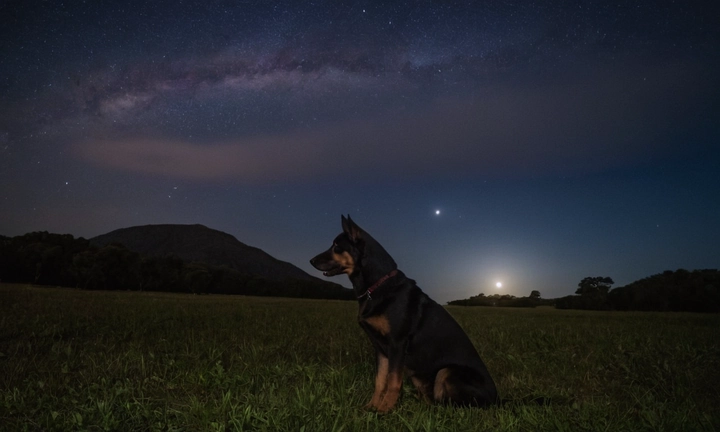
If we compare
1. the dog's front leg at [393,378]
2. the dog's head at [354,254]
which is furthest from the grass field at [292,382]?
the dog's head at [354,254]

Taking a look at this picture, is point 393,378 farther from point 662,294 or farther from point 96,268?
point 96,268

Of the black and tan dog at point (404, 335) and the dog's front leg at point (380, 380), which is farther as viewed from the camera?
the dog's front leg at point (380, 380)

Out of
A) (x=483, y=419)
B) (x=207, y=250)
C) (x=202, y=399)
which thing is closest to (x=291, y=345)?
(x=202, y=399)

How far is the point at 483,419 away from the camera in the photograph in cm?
454

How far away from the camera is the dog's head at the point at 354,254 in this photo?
A: 5.29m

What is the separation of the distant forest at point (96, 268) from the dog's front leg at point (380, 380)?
44.1 m

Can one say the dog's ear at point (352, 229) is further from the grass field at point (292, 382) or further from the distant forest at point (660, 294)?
the distant forest at point (660, 294)

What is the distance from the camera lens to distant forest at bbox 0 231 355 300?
42.1 metres

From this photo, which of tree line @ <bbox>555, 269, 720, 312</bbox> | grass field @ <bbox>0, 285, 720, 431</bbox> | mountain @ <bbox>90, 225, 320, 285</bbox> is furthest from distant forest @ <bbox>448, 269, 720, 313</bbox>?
mountain @ <bbox>90, 225, 320, 285</bbox>

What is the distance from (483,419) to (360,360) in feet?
11.3

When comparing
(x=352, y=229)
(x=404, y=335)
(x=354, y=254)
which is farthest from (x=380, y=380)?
(x=352, y=229)

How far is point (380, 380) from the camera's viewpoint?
511 centimetres

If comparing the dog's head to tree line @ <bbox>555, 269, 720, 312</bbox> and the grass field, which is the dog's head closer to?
the grass field

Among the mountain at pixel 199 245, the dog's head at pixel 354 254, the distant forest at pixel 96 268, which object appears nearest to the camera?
the dog's head at pixel 354 254
